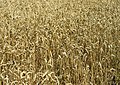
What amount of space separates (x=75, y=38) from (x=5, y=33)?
1235 mm

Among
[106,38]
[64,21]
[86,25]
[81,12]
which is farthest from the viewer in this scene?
[81,12]

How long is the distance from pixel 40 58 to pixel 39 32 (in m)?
0.97

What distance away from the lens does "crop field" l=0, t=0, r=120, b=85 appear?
9.07ft

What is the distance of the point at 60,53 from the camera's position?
3781 mm

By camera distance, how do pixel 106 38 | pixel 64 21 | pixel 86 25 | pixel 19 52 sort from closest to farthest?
pixel 19 52 < pixel 106 38 < pixel 86 25 < pixel 64 21

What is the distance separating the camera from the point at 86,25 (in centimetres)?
498

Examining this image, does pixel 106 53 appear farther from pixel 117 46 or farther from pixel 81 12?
pixel 81 12

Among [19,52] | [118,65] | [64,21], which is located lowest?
[118,65]

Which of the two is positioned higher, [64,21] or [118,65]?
[64,21]

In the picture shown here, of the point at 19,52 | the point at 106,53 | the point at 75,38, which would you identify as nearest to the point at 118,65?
the point at 106,53

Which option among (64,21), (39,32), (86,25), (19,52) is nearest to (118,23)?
(86,25)

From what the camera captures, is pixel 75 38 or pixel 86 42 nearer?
pixel 86 42

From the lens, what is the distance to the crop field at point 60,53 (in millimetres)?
2766

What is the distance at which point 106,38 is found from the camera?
4.23m
